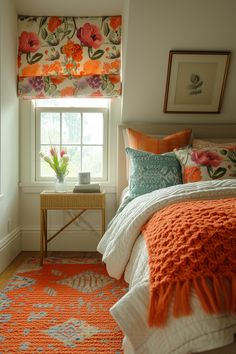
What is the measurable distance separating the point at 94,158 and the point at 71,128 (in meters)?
0.38

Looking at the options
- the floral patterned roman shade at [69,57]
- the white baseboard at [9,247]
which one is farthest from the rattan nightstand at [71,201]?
the floral patterned roman shade at [69,57]

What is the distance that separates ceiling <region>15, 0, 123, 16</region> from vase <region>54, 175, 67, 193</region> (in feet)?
5.10

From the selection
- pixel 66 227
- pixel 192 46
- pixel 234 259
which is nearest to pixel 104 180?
pixel 66 227

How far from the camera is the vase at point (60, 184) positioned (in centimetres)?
294

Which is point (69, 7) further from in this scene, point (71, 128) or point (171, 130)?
point (171, 130)

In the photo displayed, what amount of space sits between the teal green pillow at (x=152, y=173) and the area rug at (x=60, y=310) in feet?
2.40

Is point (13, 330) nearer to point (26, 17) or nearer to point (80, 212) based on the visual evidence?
point (80, 212)

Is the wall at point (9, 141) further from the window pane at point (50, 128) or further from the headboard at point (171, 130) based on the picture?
the headboard at point (171, 130)

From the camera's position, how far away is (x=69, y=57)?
3.10 metres

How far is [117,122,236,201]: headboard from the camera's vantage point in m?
3.01

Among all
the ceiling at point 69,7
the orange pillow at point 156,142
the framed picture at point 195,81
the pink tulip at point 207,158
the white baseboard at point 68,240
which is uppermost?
the ceiling at point 69,7

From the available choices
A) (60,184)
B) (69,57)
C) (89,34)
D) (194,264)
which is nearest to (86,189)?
(60,184)

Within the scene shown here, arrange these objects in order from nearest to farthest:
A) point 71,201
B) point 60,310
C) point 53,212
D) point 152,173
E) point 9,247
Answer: point 60,310
point 152,173
point 71,201
point 9,247
point 53,212

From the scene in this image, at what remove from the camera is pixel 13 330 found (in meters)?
1.69
